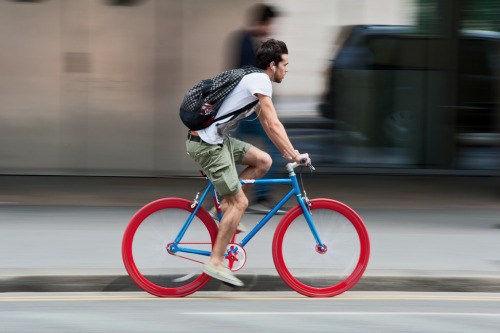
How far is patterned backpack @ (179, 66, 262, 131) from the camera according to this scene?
16.4 ft

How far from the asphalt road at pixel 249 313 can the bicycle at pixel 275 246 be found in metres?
0.13

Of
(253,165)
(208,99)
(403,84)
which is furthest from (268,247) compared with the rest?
(403,84)

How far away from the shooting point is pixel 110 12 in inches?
376

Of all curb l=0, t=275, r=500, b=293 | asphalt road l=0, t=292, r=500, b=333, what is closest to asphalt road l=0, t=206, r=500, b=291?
curb l=0, t=275, r=500, b=293

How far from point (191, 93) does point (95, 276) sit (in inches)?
58.2

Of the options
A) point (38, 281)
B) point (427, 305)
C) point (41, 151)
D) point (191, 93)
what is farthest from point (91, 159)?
point (427, 305)

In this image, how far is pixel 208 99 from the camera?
5.00m

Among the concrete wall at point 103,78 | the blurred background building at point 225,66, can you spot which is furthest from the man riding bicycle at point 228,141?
the concrete wall at point 103,78

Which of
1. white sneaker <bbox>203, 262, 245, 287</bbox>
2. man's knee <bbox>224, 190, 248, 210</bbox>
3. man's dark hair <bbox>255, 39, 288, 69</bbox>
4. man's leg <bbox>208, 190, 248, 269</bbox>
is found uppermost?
man's dark hair <bbox>255, 39, 288, 69</bbox>

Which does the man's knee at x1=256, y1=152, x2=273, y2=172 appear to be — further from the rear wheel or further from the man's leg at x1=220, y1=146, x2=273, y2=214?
the rear wheel

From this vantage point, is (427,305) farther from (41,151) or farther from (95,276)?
(41,151)

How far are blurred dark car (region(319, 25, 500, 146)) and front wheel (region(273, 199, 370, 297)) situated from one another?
414 cm

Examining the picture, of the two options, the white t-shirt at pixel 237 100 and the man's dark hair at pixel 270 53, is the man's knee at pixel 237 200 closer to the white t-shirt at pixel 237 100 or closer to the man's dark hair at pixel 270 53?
the white t-shirt at pixel 237 100

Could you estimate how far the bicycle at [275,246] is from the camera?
523 centimetres
